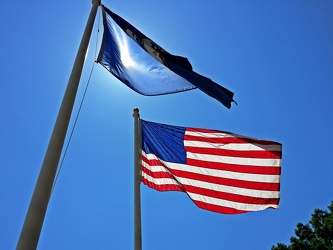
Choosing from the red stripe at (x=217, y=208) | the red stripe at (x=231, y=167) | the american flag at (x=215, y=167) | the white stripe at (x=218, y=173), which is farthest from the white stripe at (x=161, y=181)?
the red stripe at (x=217, y=208)

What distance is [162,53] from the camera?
7.78 m

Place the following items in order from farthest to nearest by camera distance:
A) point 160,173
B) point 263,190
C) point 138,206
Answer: point 160,173, point 263,190, point 138,206

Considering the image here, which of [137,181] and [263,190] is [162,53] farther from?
[263,190]

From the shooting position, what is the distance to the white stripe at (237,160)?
373 inches

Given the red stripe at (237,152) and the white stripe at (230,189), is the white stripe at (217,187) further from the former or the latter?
the red stripe at (237,152)

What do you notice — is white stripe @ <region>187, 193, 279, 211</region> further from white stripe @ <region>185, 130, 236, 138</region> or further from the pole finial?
the pole finial

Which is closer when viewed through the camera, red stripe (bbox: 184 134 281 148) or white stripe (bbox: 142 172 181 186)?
red stripe (bbox: 184 134 281 148)

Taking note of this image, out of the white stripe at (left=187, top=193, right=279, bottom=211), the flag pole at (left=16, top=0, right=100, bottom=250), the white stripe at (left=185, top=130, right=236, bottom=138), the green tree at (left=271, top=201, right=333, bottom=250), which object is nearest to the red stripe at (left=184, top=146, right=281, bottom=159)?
the white stripe at (left=185, top=130, right=236, bottom=138)

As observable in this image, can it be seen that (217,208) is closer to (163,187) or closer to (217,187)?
(217,187)

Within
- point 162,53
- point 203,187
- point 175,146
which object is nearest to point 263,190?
point 203,187

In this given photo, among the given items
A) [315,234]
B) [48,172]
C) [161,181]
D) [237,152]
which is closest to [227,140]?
[237,152]

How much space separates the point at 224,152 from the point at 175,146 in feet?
4.99

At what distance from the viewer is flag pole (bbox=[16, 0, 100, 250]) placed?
156 inches

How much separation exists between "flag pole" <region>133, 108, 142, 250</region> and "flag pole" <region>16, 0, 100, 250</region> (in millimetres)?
4026
